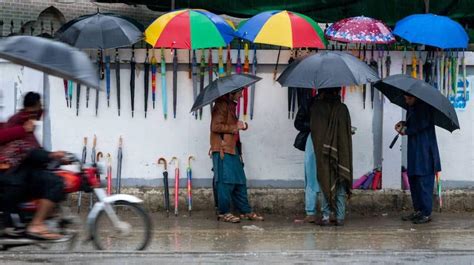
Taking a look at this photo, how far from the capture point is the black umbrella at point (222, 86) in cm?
1112

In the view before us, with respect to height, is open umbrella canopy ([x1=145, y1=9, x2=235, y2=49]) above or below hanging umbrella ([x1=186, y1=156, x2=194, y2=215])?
above

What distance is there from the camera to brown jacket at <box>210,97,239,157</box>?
1147 cm

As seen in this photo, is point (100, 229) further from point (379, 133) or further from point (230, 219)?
point (379, 133)

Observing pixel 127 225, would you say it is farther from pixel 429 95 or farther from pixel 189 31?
pixel 429 95

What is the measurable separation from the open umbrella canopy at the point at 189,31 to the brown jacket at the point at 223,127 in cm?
70

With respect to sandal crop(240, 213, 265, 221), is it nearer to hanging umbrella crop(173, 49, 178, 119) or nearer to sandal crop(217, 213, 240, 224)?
sandal crop(217, 213, 240, 224)

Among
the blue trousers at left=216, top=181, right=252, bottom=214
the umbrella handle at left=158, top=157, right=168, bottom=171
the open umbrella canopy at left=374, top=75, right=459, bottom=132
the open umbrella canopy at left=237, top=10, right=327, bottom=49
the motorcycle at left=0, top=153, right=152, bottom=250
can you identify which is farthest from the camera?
the umbrella handle at left=158, top=157, right=168, bottom=171

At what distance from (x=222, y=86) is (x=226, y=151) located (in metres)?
0.80

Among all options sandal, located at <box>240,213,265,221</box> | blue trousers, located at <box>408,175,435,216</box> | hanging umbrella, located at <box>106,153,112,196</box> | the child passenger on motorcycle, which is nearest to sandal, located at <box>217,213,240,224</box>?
sandal, located at <box>240,213,265,221</box>

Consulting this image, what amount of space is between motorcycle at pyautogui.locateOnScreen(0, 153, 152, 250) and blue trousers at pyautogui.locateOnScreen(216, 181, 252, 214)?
2505 millimetres

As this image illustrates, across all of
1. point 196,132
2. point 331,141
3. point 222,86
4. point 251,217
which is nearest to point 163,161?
point 196,132

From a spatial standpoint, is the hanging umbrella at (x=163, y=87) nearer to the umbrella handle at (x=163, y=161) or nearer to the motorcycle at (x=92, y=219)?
the umbrella handle at (x=163, y=161)

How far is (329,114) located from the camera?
1141 centimetres

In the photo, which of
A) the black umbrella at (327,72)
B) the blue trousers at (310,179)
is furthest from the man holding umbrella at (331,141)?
the black umbrella at (327,72)
